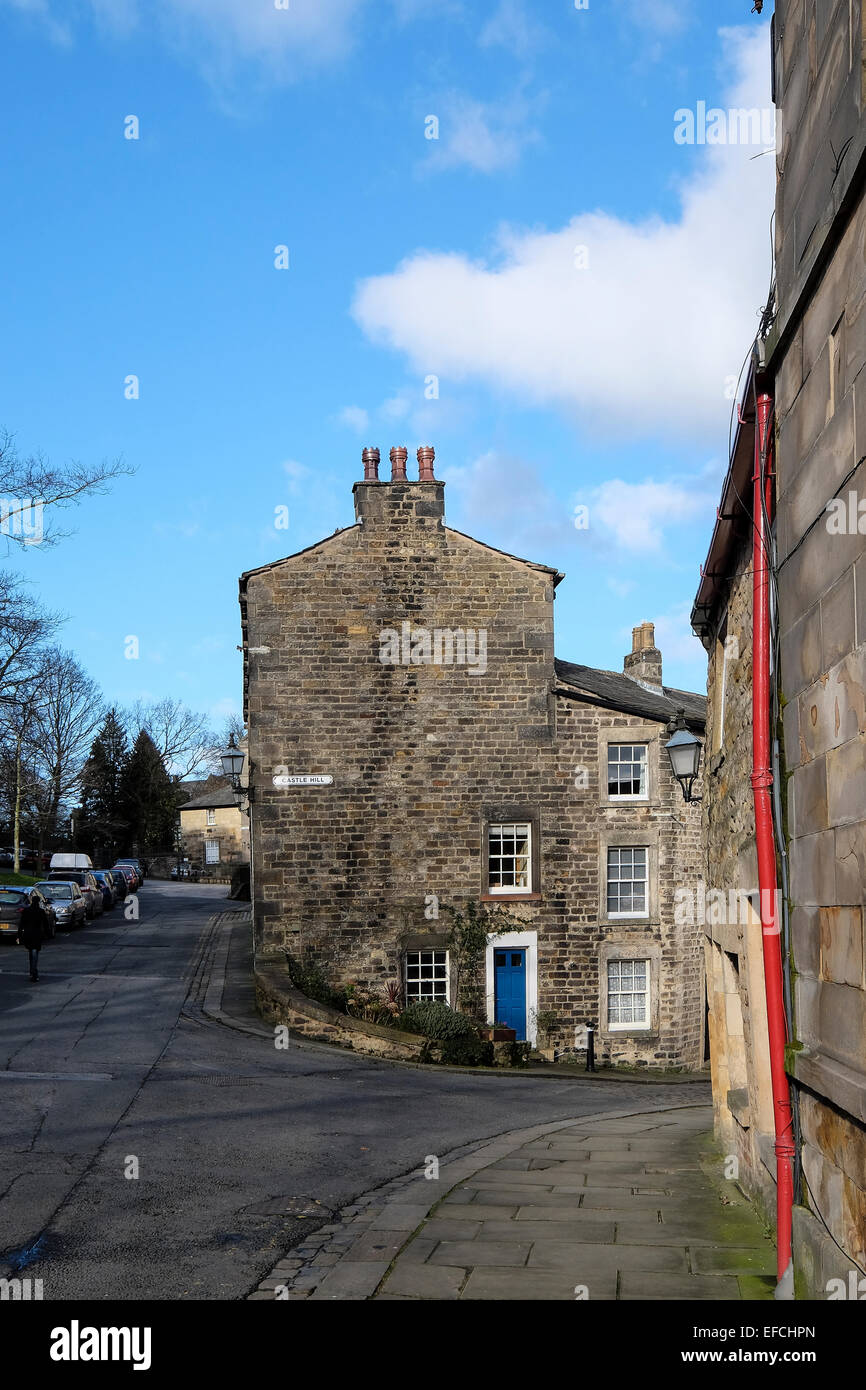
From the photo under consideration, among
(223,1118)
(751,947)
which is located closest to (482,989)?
(223,1118)

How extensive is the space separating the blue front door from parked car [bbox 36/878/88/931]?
609 inches

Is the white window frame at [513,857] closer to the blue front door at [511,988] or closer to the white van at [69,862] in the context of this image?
the blue front door at [511,988]

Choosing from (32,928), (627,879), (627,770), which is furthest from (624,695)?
(32,928)

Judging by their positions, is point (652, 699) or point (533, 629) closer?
point (533, 629)

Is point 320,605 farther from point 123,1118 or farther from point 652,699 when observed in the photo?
point 123,1118

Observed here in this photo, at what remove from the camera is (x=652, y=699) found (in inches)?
1145

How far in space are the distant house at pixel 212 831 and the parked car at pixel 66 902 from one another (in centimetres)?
4045

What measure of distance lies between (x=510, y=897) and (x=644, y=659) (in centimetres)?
962

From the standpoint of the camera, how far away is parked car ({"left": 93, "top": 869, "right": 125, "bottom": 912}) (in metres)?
45.4

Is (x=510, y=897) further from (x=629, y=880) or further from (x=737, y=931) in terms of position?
(x=737, y=931)

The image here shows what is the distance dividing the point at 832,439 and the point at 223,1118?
30.0 feet

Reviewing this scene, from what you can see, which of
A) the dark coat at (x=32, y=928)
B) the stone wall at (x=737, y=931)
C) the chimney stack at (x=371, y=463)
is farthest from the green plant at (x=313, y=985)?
the stone wall at (x=737, y=931)

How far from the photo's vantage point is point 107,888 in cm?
4628

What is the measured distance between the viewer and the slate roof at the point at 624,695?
84.3ft
